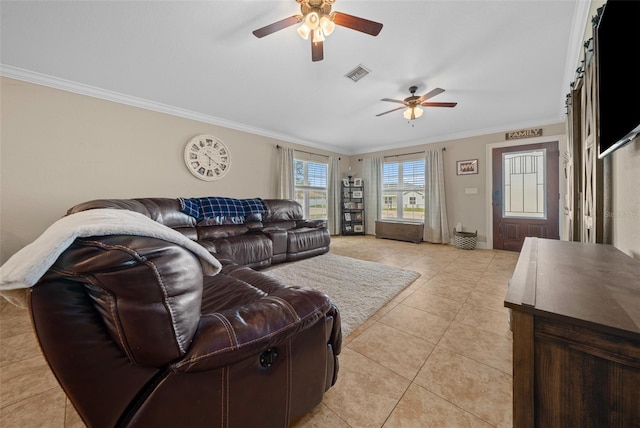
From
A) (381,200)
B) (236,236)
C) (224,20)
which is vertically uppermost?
(224,20)

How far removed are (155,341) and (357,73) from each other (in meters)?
2.74

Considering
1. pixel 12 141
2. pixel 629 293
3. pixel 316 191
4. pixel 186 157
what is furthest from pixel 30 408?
pixel 316 191

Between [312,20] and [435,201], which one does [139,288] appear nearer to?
[312,20]

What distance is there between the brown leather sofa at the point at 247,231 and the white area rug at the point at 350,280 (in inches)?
8.7

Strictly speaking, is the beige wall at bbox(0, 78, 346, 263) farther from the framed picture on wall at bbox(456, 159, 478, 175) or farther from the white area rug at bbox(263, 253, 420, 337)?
the framed picture on wall at bbox(456, 159, 478, 175)

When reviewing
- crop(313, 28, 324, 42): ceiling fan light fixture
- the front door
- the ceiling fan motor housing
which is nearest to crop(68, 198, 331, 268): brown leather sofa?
crop(313, 28, 324, 42): ceiling fan light fixture

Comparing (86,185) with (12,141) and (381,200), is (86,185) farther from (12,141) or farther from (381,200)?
Result: (381,200)

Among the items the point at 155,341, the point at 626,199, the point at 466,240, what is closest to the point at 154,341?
the point at 155,341

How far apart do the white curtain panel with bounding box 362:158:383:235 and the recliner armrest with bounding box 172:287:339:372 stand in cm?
512

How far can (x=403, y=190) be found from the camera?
544 centimetres

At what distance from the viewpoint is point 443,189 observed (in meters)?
4.73

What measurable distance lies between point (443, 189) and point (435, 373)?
13.8 feet

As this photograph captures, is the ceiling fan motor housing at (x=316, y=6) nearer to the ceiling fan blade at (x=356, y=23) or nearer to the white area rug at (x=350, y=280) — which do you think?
the ceiling fan blade at (x=356, y=23)

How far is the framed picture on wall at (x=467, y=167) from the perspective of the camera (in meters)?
4.43
